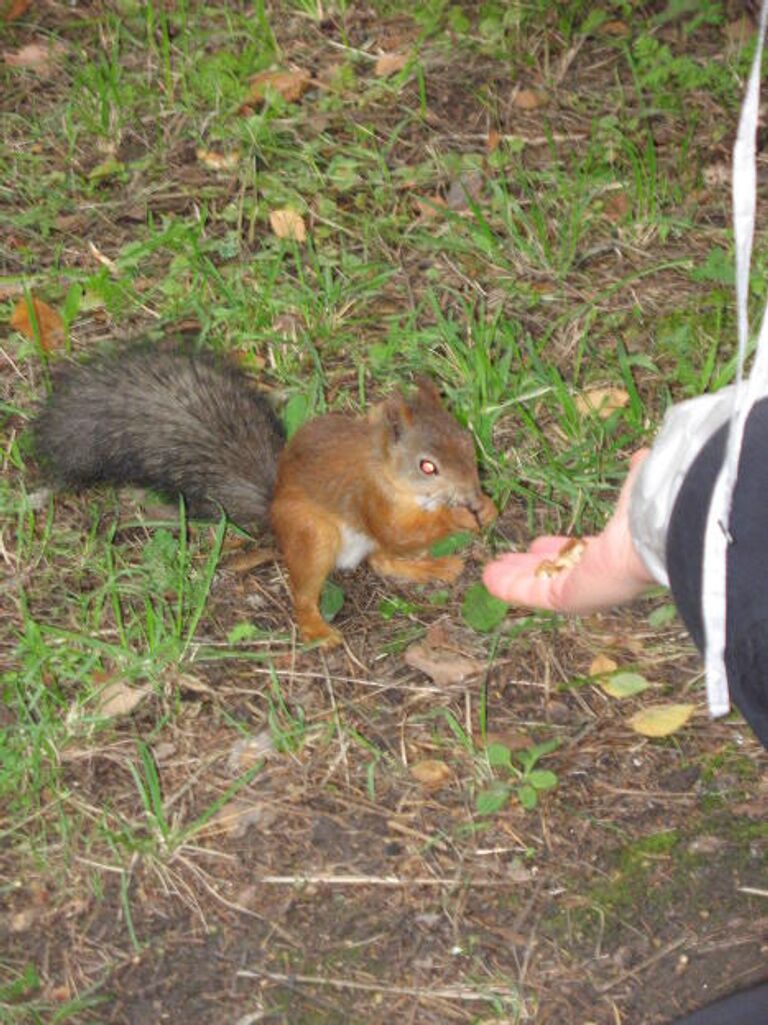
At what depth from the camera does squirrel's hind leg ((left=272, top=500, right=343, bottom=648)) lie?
2.59 m

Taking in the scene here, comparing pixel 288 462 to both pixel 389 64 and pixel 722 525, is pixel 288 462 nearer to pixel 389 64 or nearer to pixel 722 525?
pixel 722 525

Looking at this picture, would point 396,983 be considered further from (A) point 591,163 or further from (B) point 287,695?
(A) point 591,163

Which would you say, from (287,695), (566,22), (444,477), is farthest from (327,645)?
(566,22)

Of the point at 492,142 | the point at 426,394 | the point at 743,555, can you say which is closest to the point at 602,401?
the point at 426,394

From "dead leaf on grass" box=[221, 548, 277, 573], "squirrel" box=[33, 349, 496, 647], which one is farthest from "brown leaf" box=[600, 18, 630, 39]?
"dead leaf on grass" box=[221, 548, 277, 573]

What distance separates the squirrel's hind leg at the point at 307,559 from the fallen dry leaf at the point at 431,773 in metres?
0.32

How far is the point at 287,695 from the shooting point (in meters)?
2.50

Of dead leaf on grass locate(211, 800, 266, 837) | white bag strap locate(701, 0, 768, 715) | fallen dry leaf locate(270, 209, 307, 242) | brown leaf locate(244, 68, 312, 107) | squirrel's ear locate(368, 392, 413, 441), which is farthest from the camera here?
brown leaf locate(244, 68, 312, 107)

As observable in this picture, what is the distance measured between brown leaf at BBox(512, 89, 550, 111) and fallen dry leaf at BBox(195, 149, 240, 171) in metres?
0.76

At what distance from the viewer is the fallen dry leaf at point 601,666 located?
8.27ft

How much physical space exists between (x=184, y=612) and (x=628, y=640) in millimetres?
807

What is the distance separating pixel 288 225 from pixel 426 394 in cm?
91

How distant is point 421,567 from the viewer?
108 inches

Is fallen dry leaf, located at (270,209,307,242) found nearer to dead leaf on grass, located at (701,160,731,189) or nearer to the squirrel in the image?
the squirrel
